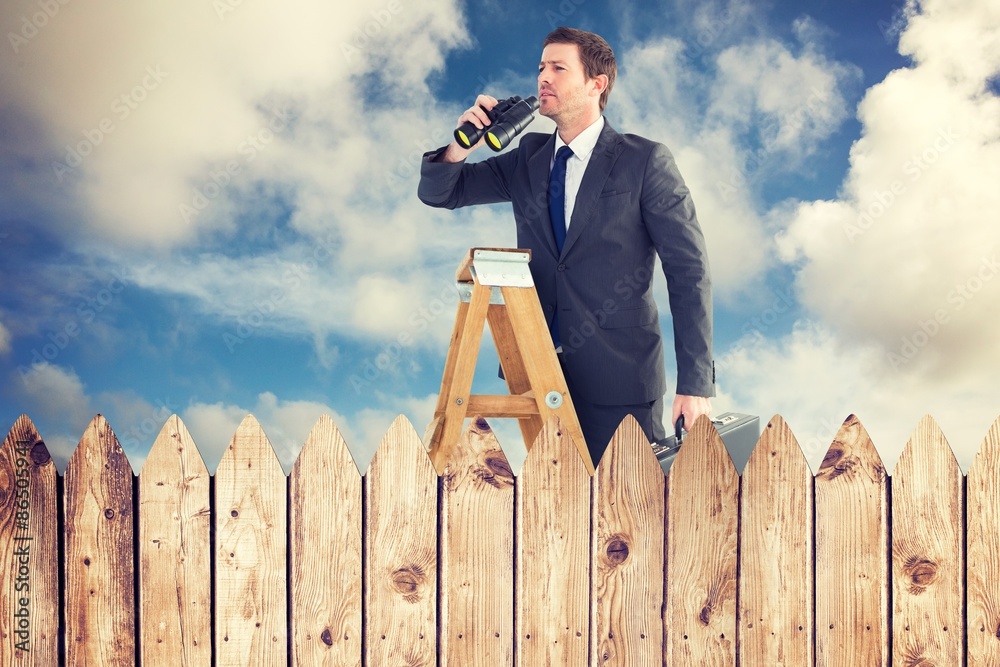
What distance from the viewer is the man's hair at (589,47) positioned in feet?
9.77

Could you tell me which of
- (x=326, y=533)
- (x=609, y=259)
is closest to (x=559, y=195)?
(x=609, y=259)

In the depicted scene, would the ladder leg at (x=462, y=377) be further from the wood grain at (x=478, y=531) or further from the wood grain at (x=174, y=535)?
the wood grain at (x=174, y=535)

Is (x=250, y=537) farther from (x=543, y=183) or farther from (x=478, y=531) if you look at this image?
(x=543, y=183)

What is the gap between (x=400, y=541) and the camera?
1.99 m

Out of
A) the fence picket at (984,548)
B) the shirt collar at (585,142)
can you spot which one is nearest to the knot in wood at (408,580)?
the fence picket at (984,548)

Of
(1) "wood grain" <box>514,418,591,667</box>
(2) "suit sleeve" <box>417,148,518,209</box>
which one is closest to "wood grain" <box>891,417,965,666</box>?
(1) "wood grain" <box>514,418,591,667</box>

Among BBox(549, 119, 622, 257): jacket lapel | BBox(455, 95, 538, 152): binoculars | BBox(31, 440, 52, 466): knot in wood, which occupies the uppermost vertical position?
BBox(455, 95, 538, 152): binoculars

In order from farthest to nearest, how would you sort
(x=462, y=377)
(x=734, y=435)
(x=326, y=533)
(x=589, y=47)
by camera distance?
(x=589, y=47) < (x=734, y=435) < (x=462, y=377) < (x=326, y=533)

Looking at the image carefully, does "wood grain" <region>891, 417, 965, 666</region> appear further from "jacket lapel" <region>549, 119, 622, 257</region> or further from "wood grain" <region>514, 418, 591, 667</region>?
"jacket lapel" <region>549, 119, 622, 257</region>

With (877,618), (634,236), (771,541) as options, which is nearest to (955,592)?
(877,618)

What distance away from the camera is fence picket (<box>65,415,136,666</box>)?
2004 millimetres

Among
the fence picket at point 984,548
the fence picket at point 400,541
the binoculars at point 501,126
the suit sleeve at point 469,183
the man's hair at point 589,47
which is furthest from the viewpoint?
the suit sleeve at point 469,183

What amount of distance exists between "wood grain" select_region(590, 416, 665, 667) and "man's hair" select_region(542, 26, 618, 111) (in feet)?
4.91

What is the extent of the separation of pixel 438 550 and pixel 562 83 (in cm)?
172
